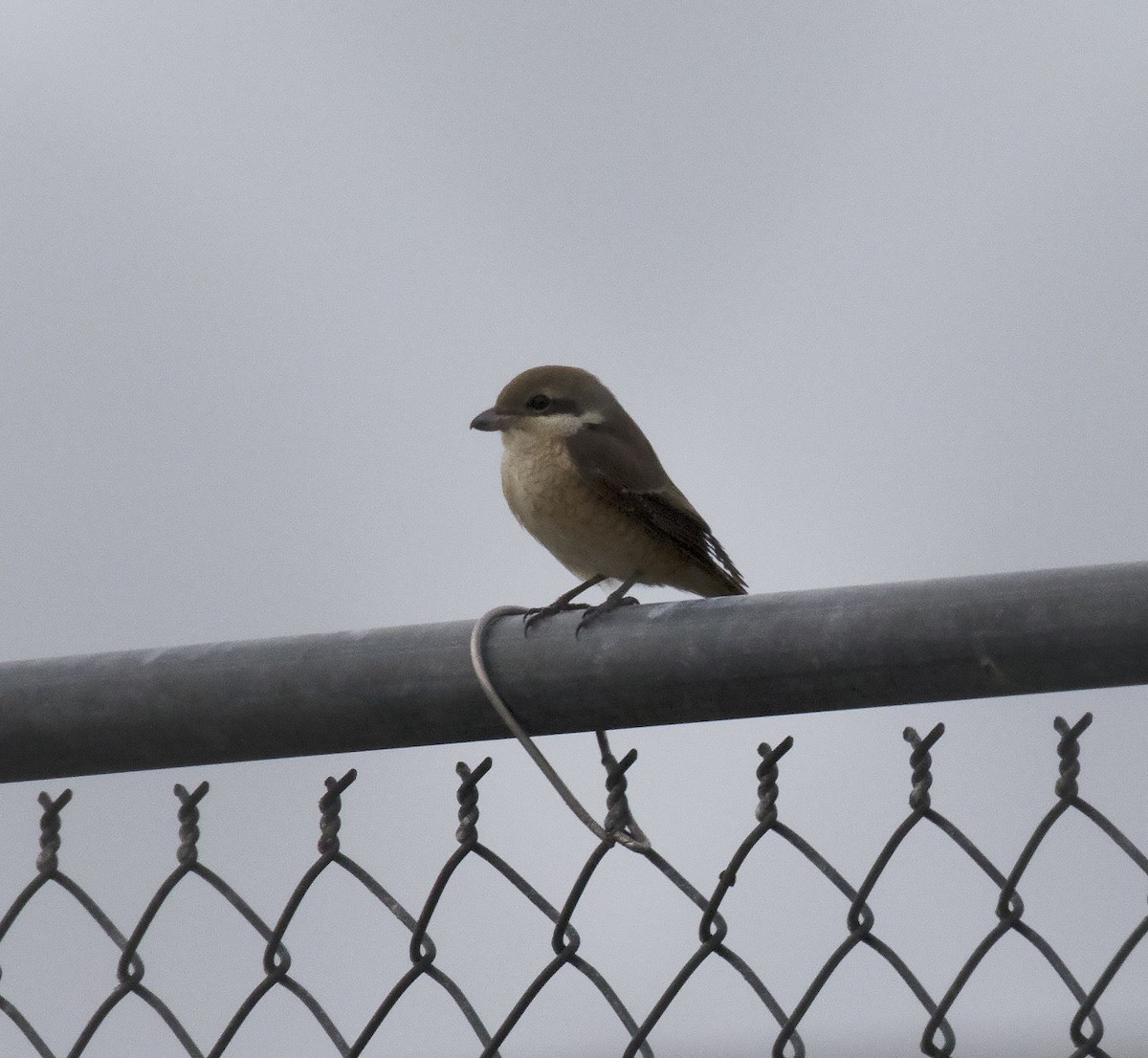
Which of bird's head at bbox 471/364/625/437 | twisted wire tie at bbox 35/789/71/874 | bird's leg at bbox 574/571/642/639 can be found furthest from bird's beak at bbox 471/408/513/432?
twisted wire tie at bbox 35/789/71/874

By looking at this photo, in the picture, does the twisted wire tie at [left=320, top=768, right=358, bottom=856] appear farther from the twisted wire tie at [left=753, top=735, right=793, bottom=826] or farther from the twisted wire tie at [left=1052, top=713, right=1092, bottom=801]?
the twisted wire tie at [left=1052, top=713, right=1092, bottom=801]

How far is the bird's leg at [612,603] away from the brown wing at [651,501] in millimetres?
155

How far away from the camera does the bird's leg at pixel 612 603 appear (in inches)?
77.5

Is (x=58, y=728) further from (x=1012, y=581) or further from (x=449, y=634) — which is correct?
(x=1012, y=581)

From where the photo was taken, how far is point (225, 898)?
7.29ft

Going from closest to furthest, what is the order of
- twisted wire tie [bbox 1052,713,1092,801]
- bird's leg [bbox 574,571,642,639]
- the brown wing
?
twisted wire tie [bbox 1052,713,1092,801], bird's leg [bbox 574,571,642,639], the brown wing

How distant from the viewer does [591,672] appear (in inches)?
A: 76.6

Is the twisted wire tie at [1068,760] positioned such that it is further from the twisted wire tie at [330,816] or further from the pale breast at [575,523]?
the pale breast at [575,523]

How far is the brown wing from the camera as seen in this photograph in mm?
4074

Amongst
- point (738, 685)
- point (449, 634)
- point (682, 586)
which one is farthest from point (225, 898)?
point (682, 586)

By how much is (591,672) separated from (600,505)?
2183mm

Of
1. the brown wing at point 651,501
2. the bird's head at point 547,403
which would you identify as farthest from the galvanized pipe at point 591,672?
the bird's head at point 547,403

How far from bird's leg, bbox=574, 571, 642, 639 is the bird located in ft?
0.03

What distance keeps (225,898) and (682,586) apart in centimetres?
216
